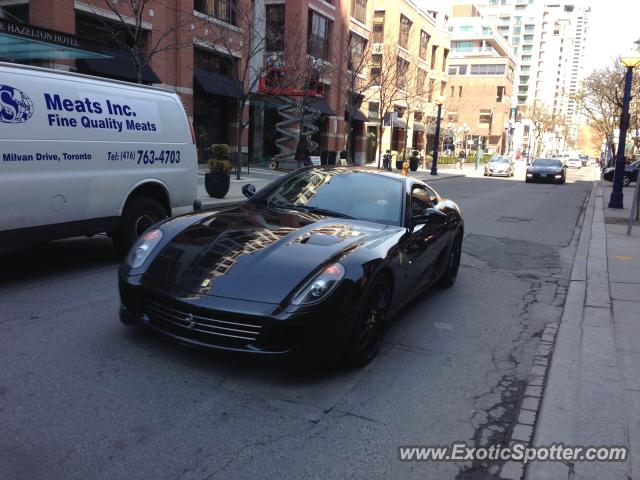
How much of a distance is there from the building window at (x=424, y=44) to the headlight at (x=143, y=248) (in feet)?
180

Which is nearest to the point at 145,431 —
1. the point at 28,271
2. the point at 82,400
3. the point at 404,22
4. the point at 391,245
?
the point at 82,400

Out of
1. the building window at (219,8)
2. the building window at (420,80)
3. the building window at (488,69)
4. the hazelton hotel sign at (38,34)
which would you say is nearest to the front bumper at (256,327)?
the hazelton hotel sign at (38,34)

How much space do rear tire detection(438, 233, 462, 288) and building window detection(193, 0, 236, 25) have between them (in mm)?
22127

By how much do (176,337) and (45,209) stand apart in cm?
314

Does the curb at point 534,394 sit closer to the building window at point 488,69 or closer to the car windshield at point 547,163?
the car windshield at point 547,163

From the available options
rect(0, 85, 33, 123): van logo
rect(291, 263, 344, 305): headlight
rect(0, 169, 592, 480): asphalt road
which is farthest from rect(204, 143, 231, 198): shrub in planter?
rect(291, 263, 344, 305): headlight

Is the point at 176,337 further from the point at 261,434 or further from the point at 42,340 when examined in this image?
the point at 42,340

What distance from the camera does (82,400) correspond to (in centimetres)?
347

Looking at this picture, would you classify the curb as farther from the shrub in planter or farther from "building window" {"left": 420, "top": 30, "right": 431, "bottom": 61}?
"building window" {"left": 420, "top": 30, "right": 431, "bottom": 61}

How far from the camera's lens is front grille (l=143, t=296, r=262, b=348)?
3.64 m

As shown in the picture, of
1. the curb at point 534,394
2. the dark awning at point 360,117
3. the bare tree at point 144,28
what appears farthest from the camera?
the dark awning at point 360,117

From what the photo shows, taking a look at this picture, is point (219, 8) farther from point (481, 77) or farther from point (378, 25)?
point (481, 77)

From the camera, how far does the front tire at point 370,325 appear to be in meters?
4.02

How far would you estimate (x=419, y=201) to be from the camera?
19.1ft
